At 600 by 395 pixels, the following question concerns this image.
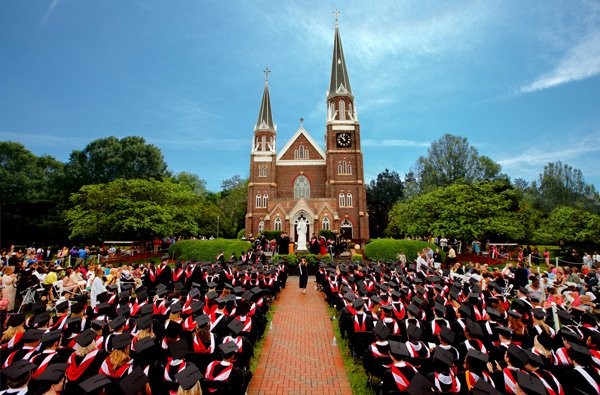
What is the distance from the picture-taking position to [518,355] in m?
4.16

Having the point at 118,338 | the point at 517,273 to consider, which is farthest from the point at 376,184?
the point at 118,338

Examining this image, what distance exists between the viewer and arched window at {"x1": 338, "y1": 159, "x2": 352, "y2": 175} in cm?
3847

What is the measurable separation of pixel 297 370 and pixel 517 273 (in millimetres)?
10264

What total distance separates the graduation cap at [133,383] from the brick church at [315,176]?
3154 centimetres

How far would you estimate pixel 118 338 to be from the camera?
443 centimetres

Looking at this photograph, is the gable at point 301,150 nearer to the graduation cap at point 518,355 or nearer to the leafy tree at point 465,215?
the leafy tree at point 465,215

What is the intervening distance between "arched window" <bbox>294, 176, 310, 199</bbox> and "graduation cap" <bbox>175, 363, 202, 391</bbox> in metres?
36.8

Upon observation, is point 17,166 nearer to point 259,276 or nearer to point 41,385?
point 259,276

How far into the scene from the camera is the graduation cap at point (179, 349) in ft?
14.7

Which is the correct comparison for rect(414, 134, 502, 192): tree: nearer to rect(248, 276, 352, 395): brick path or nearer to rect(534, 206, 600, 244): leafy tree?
rect(534, 206, 600, 244): leafy tree

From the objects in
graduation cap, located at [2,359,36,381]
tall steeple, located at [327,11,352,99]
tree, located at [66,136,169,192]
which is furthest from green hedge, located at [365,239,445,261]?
tree, located at [66,136,169,192]

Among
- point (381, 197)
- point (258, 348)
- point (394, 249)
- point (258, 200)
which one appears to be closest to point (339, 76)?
point (258, 200)

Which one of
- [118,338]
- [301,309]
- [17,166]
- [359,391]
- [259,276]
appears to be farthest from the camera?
[17,166]

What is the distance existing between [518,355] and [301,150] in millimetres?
38486
